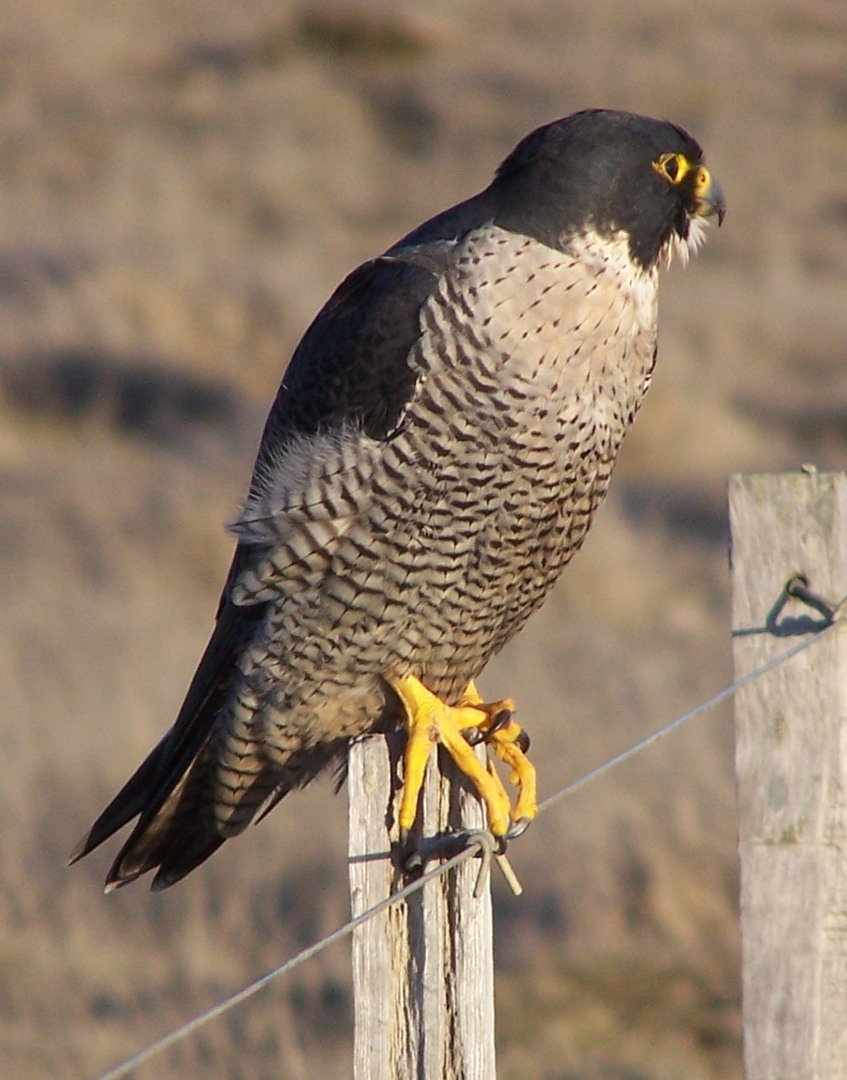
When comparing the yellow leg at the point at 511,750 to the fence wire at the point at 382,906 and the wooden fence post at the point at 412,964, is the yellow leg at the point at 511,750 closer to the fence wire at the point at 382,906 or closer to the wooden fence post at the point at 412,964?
the fence wire at the point at 382,906

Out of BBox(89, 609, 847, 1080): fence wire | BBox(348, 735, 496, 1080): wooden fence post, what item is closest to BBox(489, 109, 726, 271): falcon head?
BBox(89, 609, 847, 1080): fence wire

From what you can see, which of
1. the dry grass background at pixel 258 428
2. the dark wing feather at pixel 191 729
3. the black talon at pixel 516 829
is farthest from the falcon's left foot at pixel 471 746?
the dry grass background at pixel 258 428

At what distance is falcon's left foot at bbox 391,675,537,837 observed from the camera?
2.25m

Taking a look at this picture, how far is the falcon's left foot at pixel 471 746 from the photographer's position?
88.5 inches

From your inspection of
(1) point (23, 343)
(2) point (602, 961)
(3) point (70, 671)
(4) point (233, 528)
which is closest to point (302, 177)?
(1) point (23, 343)

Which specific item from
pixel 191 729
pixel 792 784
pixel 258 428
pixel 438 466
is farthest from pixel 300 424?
pixel 258 428

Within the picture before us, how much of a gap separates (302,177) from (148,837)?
13.3 m

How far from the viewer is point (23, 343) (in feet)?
35.8

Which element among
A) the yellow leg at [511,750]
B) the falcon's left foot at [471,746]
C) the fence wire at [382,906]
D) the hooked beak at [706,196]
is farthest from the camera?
the hooked beak at [706,196]

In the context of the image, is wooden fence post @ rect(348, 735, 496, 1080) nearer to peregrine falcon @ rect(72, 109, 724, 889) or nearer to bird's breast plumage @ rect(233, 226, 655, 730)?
peregrine falcon @ rect(72, 109, 724, 889)

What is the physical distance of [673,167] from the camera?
2.79m

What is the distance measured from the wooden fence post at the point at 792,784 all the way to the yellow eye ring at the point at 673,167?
86cm

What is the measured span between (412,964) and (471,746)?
25.1 inches

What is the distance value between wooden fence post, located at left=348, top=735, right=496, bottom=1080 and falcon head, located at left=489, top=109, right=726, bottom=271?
1116 mm
